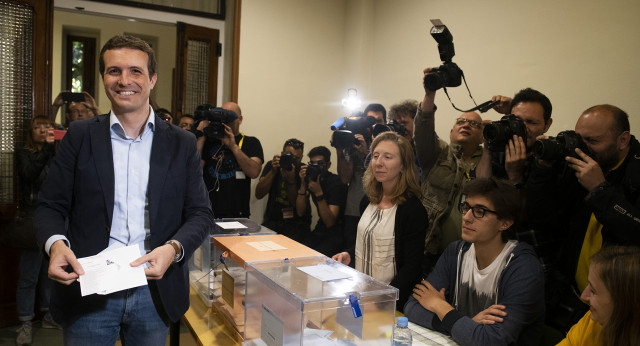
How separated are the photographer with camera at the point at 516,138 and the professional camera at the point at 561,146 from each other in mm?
144

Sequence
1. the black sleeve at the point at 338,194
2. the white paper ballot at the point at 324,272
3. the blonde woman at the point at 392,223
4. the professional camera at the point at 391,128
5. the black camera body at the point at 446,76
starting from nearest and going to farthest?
1. the white paper ballot at the point at 324,272
2. the blonde woman at the point at 392,223
3. the black camera body at the point at 446,76
4. the professional camera at the point at 391,128
5. the black sleeve at the point at 338,194

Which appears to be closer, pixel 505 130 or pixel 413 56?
pixel 505 130

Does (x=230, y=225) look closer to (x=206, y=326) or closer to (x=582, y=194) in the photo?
(x=206, y=326)

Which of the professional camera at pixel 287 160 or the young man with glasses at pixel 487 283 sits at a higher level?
the professional camera at pixel 287 160

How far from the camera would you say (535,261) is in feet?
5.61

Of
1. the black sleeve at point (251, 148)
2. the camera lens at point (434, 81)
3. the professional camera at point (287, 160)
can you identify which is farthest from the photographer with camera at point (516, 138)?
the black sleeve at point (251, 148)

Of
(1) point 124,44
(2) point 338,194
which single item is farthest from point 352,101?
(1) point 124,44

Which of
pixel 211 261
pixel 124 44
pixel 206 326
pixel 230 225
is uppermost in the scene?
pixel 124 44

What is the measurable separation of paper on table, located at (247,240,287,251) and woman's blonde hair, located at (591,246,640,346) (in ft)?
3.64

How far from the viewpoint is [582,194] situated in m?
2.01

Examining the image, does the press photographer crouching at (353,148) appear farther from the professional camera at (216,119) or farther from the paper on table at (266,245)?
the paper on table at (266,245)

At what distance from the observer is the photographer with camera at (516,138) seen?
201 cm

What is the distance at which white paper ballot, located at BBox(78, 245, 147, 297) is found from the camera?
4.09ft

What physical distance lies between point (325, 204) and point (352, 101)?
1.72 metres
